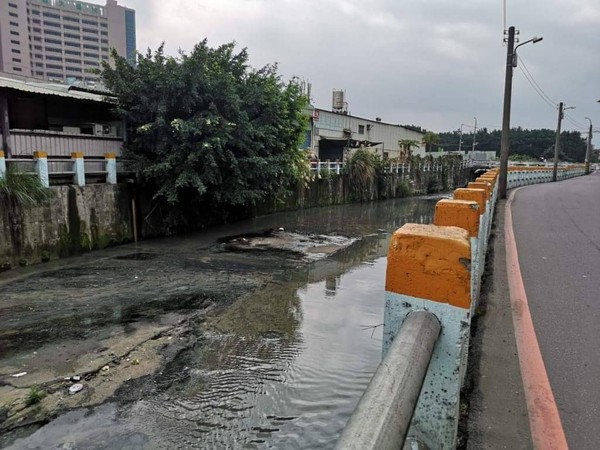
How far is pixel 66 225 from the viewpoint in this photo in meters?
11.1

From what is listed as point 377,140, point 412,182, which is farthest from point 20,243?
point 377,140

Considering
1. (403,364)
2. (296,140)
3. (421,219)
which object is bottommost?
(421,219)

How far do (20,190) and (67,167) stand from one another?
2020mm

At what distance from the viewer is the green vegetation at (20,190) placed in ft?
31.6

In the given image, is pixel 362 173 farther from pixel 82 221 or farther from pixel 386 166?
pixel 82 221

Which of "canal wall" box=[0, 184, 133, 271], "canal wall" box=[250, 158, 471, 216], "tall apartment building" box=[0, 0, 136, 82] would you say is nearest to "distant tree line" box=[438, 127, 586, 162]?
"canal wall" box=[250, 158, 471, 216]

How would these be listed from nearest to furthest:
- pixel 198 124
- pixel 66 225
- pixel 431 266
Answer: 1. pixel 431 266
2. pixel 66 225
3. pixel 198 124

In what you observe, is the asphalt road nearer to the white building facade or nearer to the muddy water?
the muddy water

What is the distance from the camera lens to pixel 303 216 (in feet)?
66.2

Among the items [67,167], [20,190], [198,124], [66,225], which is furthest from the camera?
[198,124]

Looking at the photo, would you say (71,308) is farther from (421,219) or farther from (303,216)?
(421,219)

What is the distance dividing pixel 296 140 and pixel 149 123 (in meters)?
5.46

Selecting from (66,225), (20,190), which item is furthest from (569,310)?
(66,225)

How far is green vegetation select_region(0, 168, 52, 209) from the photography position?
9.62m
